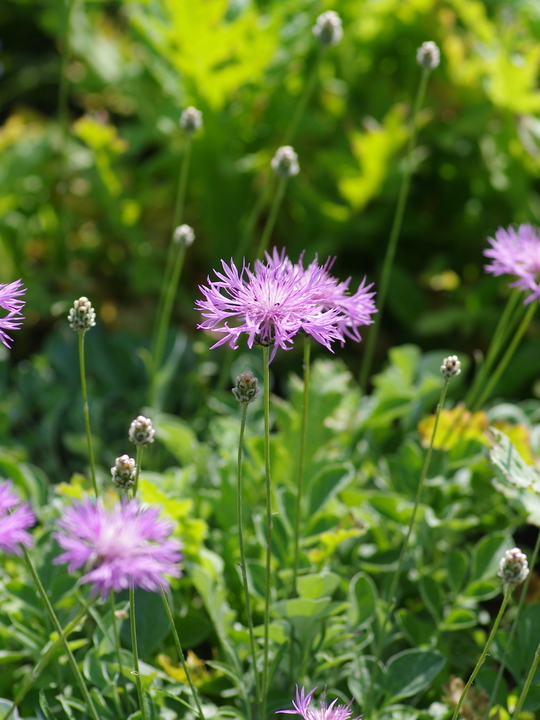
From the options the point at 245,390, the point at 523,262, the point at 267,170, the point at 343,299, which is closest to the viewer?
the point at 245,390

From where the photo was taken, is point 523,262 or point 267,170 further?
point 267,170

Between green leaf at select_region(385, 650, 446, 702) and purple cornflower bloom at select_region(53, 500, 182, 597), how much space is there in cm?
58

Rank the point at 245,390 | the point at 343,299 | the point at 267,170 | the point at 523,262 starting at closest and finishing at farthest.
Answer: the point at 245,390 < the point at 343,299 < the point at 523,262 < the point at 267,170

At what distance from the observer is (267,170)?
238 cm

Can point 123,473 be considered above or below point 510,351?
below

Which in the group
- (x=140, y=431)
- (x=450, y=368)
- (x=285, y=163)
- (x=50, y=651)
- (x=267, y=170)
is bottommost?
(x=50, y=651)

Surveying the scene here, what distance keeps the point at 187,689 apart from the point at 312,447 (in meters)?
0.55

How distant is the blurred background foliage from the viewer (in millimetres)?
2150

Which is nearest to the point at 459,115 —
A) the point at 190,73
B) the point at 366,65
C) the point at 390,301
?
the point at 366,65

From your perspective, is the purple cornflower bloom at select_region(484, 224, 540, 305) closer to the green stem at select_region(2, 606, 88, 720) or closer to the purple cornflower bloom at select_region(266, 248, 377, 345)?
the purple cornflower bloom at select_region(266, 248, 377, 345)

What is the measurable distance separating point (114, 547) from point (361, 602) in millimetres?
651

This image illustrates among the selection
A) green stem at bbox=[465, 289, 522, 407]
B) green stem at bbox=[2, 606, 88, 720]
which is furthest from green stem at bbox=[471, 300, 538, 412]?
green stem at bbox=[2, 606, 88, 720]

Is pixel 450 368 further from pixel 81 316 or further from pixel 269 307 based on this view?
pixel 81 316

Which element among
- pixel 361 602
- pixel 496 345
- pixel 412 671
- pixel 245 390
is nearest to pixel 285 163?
pixel 496 345
